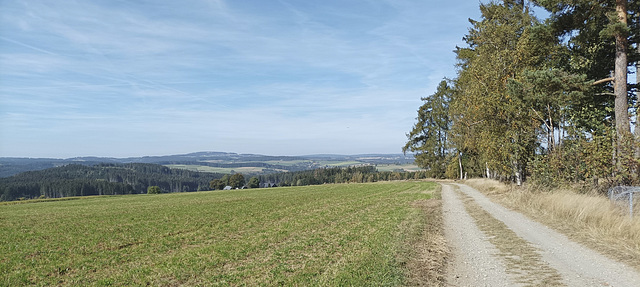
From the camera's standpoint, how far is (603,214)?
35.9ft

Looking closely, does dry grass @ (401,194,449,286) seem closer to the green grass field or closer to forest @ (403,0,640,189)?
the green grass field

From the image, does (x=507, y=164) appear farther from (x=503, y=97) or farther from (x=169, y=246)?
(x=169, y=246)

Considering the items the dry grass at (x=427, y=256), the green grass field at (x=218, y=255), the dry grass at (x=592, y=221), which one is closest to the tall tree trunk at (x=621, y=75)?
the dry grass at (x=592, y=221)

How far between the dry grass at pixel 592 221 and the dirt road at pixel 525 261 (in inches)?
16.7

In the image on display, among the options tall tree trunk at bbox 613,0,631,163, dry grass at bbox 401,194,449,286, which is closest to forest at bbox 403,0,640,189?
tall tree trunk at bbox 613,0,631,163

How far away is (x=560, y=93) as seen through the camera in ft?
54.7

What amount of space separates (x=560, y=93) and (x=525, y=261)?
11.7 metres

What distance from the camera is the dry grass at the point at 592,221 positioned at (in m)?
8.58

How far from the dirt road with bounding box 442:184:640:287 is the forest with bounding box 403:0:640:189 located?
5.41 meters

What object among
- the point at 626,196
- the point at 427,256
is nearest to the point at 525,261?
the point at 427,256

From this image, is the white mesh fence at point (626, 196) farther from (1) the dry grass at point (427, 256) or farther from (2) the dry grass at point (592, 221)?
(1) the dry grass at point (427, 256)

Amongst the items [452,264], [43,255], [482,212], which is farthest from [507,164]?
[43,255]

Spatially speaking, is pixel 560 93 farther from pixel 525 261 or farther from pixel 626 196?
pixel 525 261

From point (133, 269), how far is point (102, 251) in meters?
4.23
